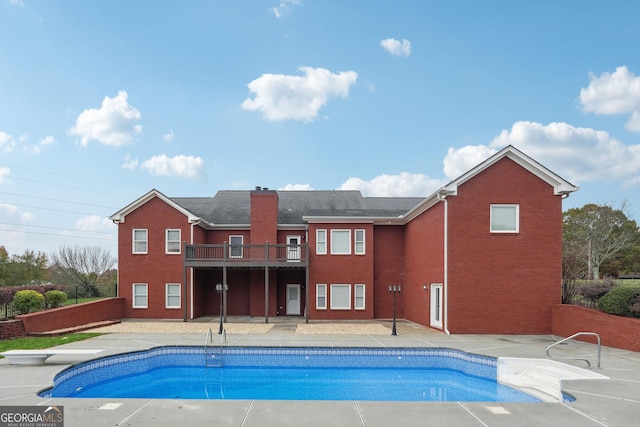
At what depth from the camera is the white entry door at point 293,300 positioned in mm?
24156

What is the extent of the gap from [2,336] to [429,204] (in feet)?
57.4

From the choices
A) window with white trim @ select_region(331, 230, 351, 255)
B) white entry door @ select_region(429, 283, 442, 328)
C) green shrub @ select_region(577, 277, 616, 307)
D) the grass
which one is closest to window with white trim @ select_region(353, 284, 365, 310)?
window with white trim @ select_region(331, 230, 351, 255)

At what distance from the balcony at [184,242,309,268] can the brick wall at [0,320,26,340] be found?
7519 millimetres

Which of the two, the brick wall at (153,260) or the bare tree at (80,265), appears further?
the bare tree at (80,265)

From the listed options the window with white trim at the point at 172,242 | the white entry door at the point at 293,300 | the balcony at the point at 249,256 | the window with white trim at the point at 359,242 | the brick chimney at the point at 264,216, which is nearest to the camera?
the balcony at the point at 249,256

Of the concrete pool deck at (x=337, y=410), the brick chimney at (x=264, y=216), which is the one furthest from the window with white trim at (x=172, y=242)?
the concrete pool deck at (x=337, y=410)

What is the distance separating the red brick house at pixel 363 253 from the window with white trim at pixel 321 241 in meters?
0.05

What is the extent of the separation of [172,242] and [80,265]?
27.5m

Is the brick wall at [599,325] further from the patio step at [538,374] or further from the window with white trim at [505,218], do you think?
the patio step at [538,374]

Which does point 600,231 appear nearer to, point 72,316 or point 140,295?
point 140,295

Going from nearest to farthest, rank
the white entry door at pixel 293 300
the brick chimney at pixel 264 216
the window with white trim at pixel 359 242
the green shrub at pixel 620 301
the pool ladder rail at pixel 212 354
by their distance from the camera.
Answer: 1. the pool ladder rail at pixel 212 354
2. the green shrub at pixel 620 301
3. the window with white trim at pixel 359 242
4. the brick chimney at pixel 264 216
5. the white entry door at pixel 293 300

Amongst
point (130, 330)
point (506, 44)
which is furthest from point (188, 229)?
point (506, 44)

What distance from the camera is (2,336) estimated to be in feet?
49.3

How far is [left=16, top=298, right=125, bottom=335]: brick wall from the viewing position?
1612 cm
